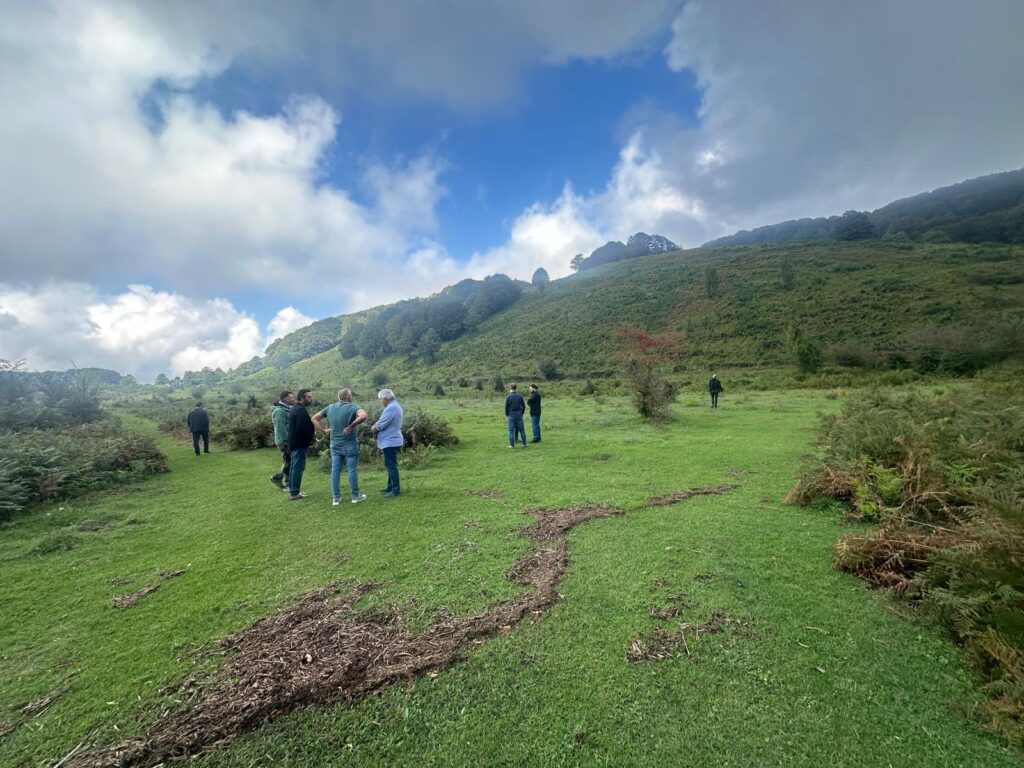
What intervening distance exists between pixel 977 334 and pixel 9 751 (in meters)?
50.4

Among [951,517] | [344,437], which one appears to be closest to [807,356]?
[951,517]

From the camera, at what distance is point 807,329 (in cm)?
5300

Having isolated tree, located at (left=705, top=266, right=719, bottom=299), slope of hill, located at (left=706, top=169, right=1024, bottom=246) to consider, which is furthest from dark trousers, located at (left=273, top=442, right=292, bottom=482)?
slope of hill, located at (left=706, top=169, right=1024, bottom=246)

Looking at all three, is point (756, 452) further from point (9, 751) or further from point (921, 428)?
point (9, 751)

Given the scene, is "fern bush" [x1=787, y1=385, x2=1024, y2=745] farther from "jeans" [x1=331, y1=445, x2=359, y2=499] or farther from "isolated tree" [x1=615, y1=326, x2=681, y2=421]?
"isolated tree" [x1=615, y1=326, x2=681, y2=421]

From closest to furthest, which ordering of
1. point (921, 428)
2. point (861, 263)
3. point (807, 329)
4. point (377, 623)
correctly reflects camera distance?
point (377, 623)
point (921, 428)
point (807, 329)
point (861, 263)

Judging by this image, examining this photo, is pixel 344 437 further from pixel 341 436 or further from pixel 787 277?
pixel 787 277

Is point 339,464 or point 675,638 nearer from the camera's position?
point 675,638

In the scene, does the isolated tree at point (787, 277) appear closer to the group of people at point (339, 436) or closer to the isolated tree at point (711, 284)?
the isolated tree at point (711, 284)

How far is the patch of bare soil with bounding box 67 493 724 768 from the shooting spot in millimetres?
2637

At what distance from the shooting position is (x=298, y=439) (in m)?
7.96

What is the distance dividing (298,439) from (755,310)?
70.0m

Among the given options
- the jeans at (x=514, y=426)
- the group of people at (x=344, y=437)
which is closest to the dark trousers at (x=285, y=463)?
the group of people at (x=344, y=437)

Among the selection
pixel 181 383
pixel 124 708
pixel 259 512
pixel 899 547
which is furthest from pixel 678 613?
pixel 181 383
